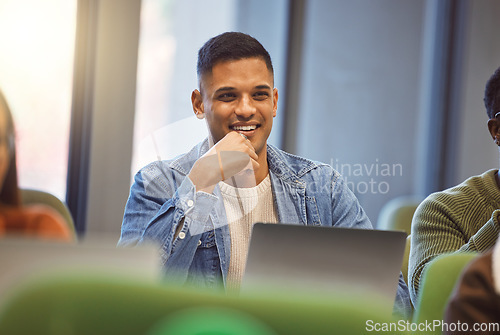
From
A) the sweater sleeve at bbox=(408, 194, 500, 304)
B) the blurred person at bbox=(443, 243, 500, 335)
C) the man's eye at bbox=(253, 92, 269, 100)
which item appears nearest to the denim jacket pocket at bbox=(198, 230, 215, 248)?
the man's eye at bbox=(253, 92, 269, 100)

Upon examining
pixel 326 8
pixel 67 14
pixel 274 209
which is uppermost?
pixel 326 8

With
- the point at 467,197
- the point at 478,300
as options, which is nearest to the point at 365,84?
the point at 467,197

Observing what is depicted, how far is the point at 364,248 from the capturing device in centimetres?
110

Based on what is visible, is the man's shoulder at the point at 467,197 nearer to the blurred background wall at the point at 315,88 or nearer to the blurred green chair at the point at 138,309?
the blurred background wall at the point at 315,88

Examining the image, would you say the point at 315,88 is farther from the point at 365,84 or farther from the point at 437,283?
the point at 437,283

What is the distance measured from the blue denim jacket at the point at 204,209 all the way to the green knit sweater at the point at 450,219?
15 centimetres

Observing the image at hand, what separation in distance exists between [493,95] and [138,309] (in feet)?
5.08

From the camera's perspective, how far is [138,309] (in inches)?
20.2

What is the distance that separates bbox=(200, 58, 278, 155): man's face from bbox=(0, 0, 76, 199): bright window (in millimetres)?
1076

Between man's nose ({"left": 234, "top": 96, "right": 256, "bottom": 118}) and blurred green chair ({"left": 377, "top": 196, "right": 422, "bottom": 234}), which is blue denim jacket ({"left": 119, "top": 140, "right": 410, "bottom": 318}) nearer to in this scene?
man's nose ({"left": 234, "top": 96, "right": 256, "bottom": 118})

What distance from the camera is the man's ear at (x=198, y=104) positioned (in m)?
1.82

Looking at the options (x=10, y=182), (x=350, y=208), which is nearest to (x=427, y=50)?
(x=350, y=208)

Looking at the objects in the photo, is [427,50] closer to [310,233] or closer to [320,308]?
[310,233]

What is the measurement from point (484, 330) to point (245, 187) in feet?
3.82
